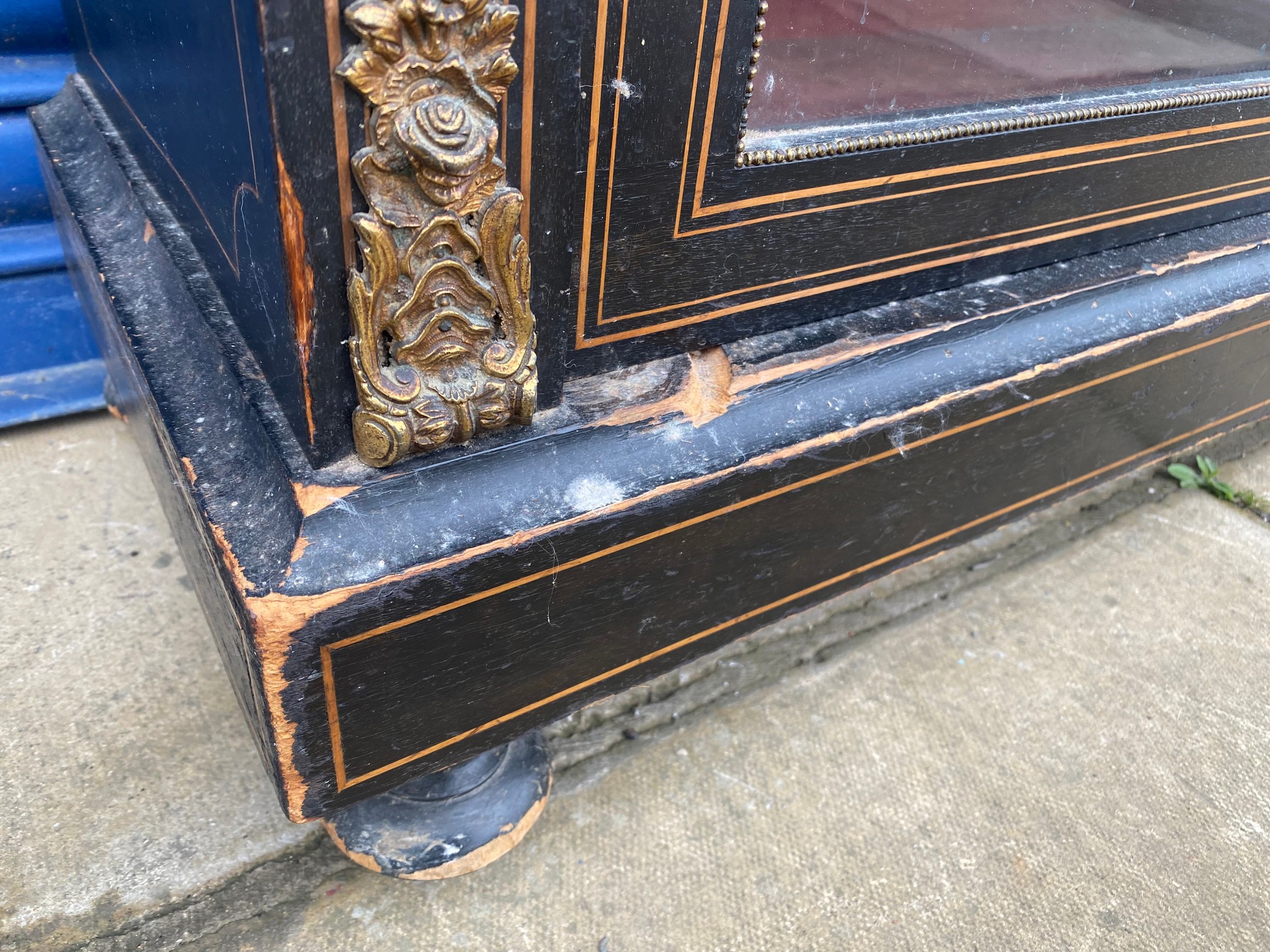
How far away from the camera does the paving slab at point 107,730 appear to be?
1089 mm

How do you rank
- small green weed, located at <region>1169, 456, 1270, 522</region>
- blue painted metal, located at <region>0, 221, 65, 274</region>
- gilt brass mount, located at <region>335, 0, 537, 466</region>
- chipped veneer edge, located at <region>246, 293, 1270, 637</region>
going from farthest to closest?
1. small green weed, located at <region>1169, 456, 1270, 522</region>
2. blue painted metal, located at <region>0, 221, 65, 274</region>
3. chipped veneer edge, located at <region>246, 293, 1270, 637</region>
4. gilt brass mount, located at <region>335, 0, 537, 466</region>

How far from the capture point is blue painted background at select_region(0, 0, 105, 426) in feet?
5.18

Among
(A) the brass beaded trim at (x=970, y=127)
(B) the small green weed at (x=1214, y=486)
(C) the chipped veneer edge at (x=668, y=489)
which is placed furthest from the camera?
(B) the small green weed at (x=1214, y=486)

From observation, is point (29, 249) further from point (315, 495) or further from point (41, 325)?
point (315, 495)

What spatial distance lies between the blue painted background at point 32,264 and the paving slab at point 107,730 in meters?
0.20

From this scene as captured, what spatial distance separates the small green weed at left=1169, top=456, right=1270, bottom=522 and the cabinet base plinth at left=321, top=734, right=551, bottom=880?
151 centimetres

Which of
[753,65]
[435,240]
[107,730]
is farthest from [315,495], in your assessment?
[107,730]

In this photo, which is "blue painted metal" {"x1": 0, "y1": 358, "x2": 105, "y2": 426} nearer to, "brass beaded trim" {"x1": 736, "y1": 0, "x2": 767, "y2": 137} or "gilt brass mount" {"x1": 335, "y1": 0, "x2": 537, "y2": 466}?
"gilt brass mount" {"x1": 335, "y1": 0, "x2": 537, "y2": 466}

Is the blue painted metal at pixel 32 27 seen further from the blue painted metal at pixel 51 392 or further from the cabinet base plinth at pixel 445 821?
the cabinet base plinth at pixel 445 821

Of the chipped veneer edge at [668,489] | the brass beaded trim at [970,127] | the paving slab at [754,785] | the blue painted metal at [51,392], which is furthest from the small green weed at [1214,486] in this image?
the blue painted metal at [51,392]

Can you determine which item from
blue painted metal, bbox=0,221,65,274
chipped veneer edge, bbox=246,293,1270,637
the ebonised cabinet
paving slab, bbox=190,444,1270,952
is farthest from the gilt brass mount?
blue painted metal, bbox=0,221,65,274

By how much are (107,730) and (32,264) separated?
36.6 inches

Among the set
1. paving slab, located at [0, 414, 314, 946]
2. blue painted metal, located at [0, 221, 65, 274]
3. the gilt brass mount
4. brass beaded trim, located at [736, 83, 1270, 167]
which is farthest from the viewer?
blue painted metal, located at [0, 221, 65, 274]

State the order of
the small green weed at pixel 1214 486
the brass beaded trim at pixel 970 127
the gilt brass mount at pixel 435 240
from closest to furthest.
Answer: the gilt brass mount at pixel 435 240, the brass beaded trim at pixel 970 127, the small green weed at pixel 1214 486
